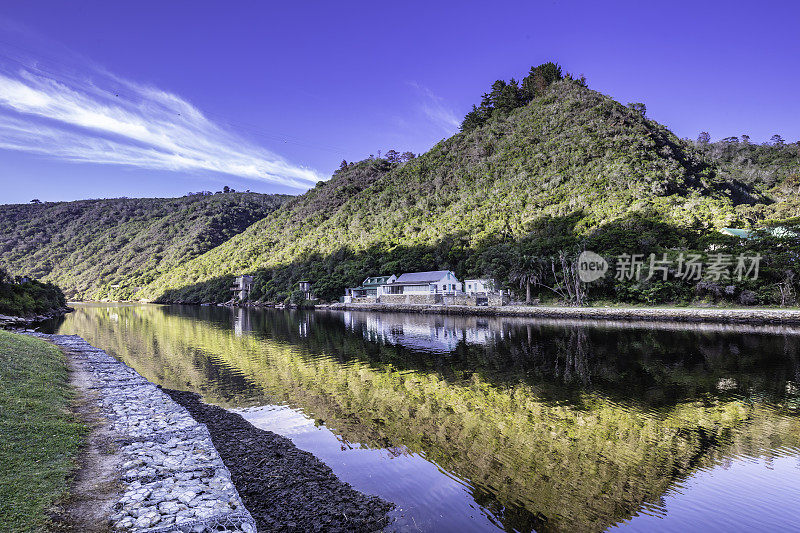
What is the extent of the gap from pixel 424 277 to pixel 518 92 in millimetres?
99451

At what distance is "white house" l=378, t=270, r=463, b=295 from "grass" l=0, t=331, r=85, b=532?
70.7 m

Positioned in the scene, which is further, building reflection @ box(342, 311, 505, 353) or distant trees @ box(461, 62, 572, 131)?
distant trees @ box(461, 62, 572, 131)

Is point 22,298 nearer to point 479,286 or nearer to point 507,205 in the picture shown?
point 479,286

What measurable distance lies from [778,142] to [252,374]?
205m

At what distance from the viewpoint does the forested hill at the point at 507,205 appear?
76.7 meters

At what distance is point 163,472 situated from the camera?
911 cm

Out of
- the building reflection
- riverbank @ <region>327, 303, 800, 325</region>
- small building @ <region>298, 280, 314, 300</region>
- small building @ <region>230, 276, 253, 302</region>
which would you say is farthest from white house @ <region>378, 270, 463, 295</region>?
small building @ <region>230, 276, 253, 302</region>

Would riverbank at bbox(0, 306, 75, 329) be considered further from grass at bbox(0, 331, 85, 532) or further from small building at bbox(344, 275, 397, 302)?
Answer: small building at bbox(344, 275, 397, 302)

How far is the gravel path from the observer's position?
8.74 m

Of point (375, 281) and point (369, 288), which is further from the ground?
Result: point (375, 281)

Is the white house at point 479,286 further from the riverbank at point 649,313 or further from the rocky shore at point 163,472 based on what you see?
the rocky shore at point 163,472

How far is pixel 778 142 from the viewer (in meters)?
152

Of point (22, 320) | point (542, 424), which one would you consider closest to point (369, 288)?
point (22, 320)

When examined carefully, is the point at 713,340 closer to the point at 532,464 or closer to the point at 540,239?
the point at 532,464
